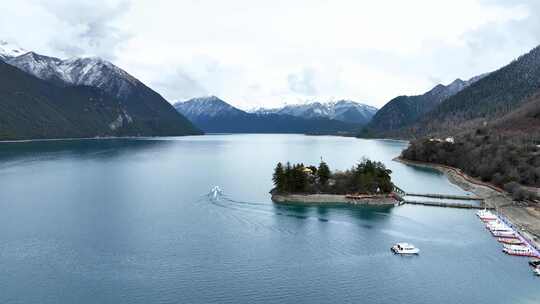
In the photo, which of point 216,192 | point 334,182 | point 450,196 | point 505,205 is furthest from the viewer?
point 216,192

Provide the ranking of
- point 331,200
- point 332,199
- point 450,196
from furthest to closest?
point 450,196, point 332,199, point 331,200

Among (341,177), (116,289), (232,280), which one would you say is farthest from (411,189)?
(116,289)

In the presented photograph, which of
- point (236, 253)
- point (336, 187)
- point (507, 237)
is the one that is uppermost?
point (336, 187)

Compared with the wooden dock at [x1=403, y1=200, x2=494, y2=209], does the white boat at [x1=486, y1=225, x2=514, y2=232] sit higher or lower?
lower

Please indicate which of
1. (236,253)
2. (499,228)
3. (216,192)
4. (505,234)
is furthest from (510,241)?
(216,192)

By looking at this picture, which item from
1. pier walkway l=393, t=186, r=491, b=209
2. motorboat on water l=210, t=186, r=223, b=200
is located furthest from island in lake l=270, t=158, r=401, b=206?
motorboat on water l=210, t=186, r=223, b=200

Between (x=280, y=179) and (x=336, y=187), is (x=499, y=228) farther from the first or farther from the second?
(x=280, y=179)

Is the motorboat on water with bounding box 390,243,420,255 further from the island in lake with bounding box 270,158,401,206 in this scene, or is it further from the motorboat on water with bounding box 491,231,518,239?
the island in lake with bounding box 270,158,401,206
